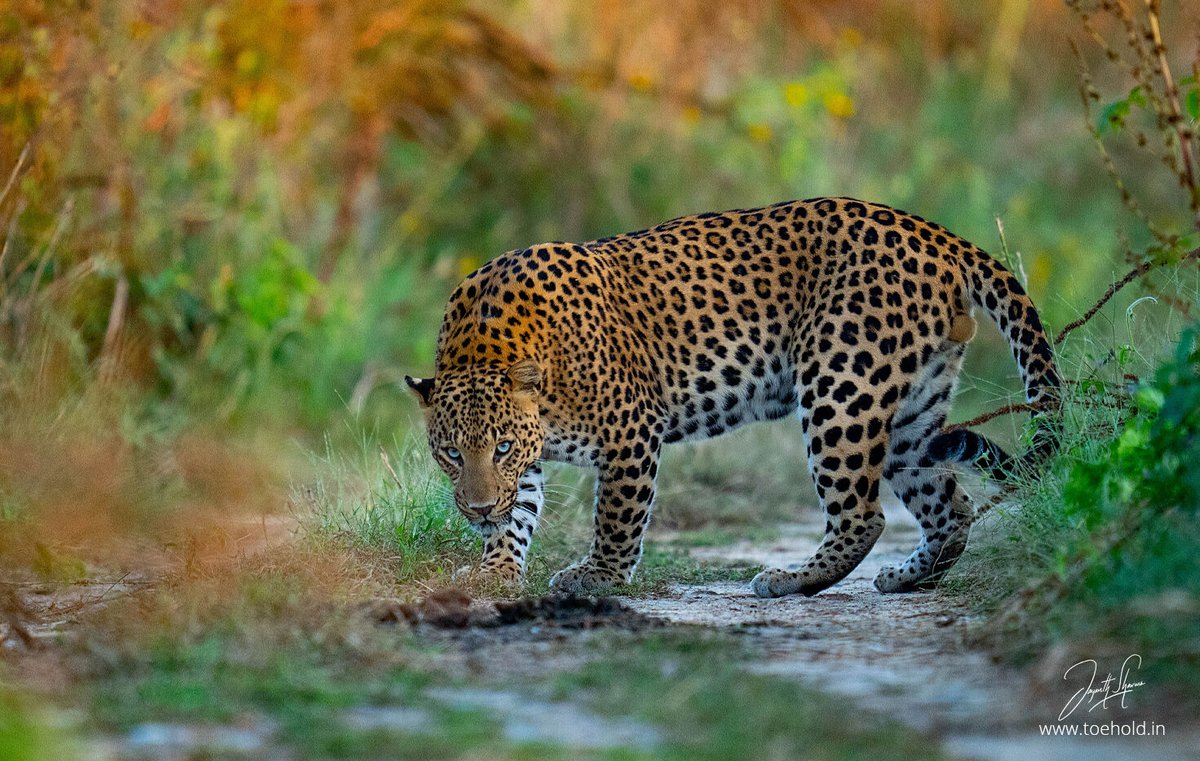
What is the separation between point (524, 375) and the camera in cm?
592

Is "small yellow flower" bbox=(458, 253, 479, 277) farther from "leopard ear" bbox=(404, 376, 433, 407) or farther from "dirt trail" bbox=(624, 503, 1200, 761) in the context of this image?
"dirt trail" bbox=(624, 503, 1200, 761)

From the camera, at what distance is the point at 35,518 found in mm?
6566

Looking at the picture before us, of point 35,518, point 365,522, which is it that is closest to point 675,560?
point 365,522

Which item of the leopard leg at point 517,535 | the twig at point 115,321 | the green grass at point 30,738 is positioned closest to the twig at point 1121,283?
the leopard leg at point 517,535

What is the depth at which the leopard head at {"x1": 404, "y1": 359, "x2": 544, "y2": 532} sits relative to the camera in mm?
5855

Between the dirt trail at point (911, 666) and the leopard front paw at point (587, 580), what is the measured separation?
0.69 feet

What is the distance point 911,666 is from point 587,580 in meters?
2.04

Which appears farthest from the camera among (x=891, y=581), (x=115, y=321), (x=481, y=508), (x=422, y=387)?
(x=115, y=321)

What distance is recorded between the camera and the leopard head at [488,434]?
5855 millimetres

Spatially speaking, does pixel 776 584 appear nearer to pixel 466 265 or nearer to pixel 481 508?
pixel 481 508

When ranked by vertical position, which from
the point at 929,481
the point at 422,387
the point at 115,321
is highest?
the point at 115,321
